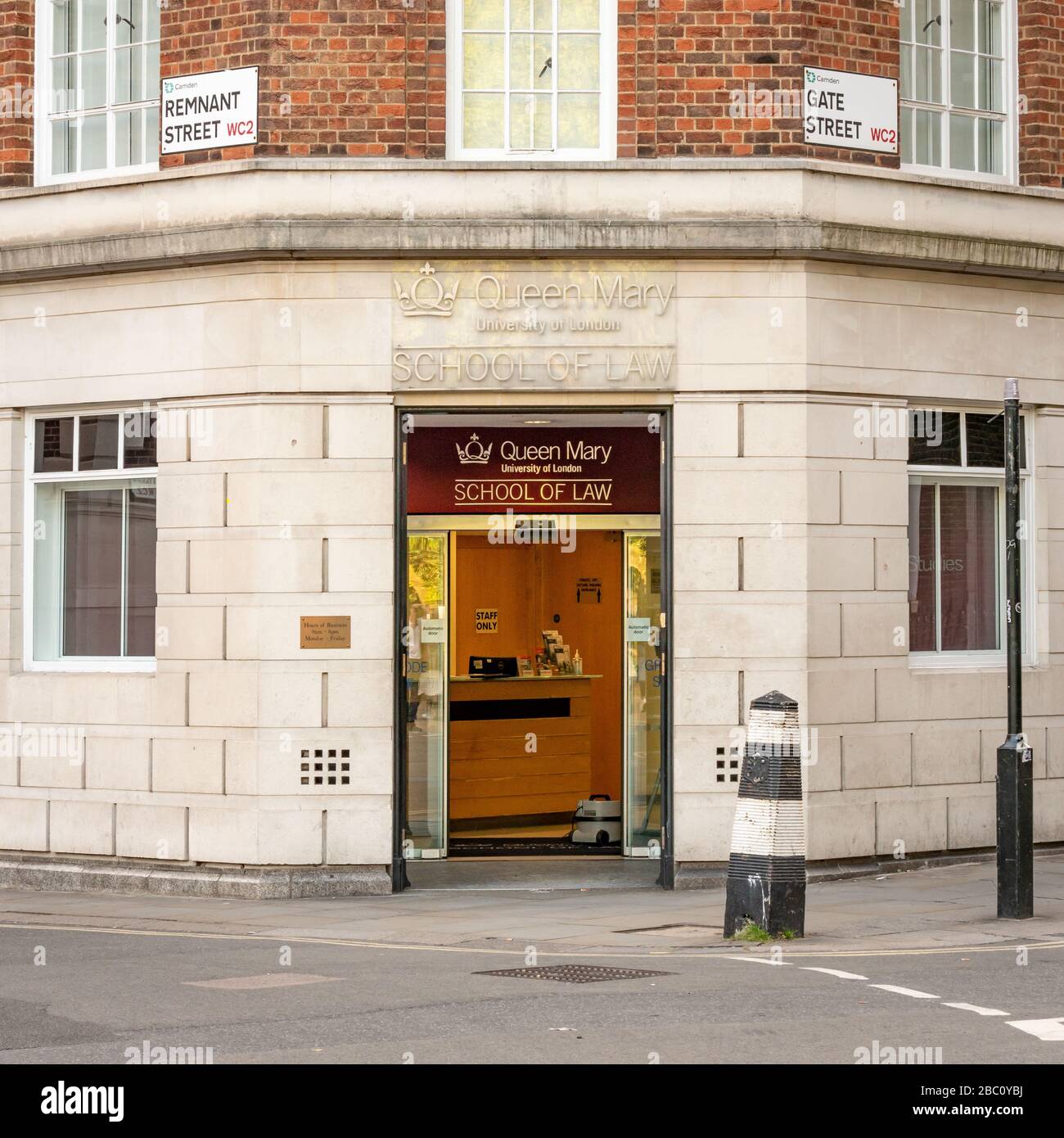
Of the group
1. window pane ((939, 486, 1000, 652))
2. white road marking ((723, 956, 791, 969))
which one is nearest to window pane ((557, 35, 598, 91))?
window pane ((939, 486, 1000, 652))

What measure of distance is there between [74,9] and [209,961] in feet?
27.4

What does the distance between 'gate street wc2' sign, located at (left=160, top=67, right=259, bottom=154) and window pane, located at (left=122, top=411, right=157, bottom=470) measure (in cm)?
205

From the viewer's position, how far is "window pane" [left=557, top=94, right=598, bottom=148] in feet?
46.0

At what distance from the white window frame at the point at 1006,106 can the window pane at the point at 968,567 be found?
2.52 meters

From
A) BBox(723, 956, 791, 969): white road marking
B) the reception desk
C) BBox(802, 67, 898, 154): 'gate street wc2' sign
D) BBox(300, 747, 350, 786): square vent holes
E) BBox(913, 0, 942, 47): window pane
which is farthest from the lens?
the reception desk

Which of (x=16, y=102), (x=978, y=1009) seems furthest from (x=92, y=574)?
(x=978, y=1009)

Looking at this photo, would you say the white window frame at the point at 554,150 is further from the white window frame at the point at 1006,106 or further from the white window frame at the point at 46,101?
the white window frame at the point at 46,101

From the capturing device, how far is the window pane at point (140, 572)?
47.3ft

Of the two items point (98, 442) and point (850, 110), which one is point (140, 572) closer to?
point (98, 442)

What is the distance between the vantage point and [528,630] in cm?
1677

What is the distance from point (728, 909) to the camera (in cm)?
1076

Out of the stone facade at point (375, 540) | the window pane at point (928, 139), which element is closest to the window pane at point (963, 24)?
the window pane at point (928, 139)

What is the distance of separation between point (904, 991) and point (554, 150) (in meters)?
7.50

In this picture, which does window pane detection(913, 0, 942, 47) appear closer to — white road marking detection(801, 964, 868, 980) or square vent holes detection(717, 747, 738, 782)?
square vent holes detection(717, 747, 738, 782)
